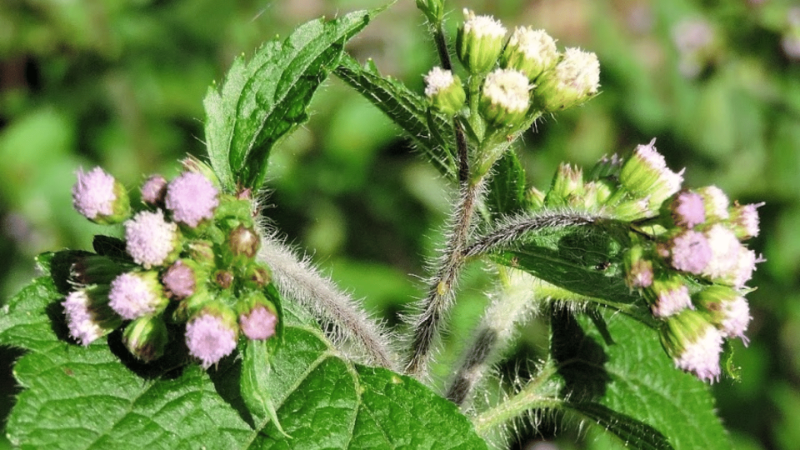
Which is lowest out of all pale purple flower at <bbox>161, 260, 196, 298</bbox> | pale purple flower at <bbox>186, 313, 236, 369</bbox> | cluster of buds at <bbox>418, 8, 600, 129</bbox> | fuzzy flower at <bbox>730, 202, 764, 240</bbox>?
pale purple flower at <bbox>186, 313, 236, 369</bbox>

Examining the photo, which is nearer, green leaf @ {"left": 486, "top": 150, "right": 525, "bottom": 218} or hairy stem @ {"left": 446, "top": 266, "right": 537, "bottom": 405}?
green leaf @ {"left": 486, "top": 150, "right": 525, "bottom": 218}

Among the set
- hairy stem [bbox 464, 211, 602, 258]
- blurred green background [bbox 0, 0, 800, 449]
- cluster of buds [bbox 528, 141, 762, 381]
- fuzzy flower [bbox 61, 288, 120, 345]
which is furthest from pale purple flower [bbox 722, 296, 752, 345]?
blurred green background [bbox 0, 0, 800, 449]

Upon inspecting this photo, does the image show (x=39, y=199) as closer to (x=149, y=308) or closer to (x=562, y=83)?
(x=149, y=308)

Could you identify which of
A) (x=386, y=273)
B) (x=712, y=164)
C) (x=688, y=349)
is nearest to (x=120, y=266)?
(x=688, y=349)

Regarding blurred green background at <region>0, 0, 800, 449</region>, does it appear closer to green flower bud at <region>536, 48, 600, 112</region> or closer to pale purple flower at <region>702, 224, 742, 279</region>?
green flower bud at <region>536, 48, 600, 112</region>

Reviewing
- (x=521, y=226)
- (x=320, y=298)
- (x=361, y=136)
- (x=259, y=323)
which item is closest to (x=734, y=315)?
(x=521, y=226)
